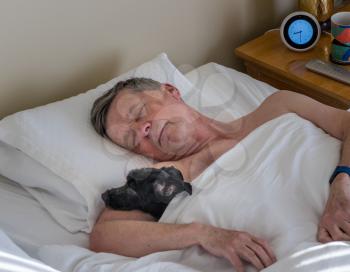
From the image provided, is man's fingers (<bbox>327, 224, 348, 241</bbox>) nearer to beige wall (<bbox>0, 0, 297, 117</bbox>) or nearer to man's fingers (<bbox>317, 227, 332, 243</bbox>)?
man's fingers (<bbox>317, 227, 332, 243</bbox>)

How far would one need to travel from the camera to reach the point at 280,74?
1688 millimetres

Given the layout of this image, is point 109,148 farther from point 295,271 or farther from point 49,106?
point 295,271

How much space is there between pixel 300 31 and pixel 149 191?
95 centimetres

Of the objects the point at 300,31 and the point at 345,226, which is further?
the point at 300,31

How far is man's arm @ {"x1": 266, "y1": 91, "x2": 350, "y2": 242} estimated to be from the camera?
0.98m

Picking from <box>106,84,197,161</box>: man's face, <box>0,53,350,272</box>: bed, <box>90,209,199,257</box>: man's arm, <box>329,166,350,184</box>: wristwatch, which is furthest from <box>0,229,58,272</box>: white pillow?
<box>329,166,350,184</box>: wristwatch

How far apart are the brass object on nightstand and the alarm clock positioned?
81 millimetres

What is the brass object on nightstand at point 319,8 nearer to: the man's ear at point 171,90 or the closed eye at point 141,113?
the man's ear at point 171,90

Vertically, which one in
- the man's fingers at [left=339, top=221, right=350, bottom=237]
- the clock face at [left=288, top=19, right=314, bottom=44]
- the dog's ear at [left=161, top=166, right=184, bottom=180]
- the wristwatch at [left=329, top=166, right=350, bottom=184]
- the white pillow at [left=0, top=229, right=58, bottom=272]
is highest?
the white pillow at [left=0, top=229, right=58, bottom=272]

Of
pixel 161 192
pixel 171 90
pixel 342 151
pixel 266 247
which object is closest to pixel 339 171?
pixel 342 151

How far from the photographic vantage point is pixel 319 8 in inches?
70.4

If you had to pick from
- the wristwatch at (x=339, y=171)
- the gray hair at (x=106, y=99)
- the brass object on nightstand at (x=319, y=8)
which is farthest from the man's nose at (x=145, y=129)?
the brass object on nightstand at (x=319, y=8)

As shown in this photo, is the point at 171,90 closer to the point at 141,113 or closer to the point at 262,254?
the point at 141,113

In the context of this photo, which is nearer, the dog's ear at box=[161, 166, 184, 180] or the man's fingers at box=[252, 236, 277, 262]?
the man's fingers at box=[252, 236, 277, 262]
